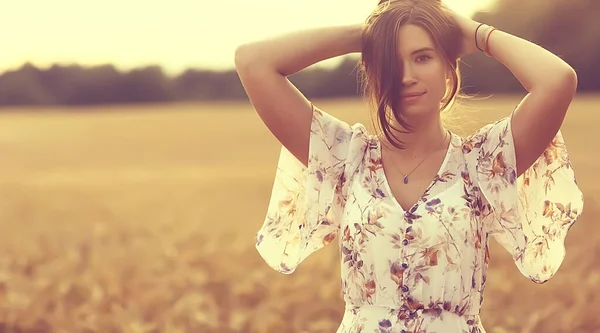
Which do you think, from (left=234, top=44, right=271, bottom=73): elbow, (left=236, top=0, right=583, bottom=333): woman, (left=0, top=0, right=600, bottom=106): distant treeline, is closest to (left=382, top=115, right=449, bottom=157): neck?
(left=236, top=0, right=583, bottom=333): woman

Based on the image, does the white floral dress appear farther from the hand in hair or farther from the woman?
the hand in hair

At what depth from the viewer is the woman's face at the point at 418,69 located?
1834 mm

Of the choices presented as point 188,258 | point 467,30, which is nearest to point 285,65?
point 467,30

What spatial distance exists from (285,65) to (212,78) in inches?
244

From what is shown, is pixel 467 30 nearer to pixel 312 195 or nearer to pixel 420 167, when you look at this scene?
pixel 420 167

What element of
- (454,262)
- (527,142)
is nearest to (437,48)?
(527,142)

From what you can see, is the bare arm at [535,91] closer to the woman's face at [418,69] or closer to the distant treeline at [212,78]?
the woman's face at [418,69]

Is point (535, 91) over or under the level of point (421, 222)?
over

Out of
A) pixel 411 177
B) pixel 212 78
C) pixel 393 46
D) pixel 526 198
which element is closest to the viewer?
pixel 393 46

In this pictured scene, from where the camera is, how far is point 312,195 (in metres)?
2.02

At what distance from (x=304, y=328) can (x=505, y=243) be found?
180cm

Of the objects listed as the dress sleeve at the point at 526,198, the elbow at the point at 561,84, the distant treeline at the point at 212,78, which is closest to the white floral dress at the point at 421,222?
the dress sleeve at the point at 526,198

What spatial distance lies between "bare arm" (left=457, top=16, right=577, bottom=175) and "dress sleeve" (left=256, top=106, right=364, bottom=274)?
328mm

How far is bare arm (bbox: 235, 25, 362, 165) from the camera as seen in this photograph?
1963 millimetres
